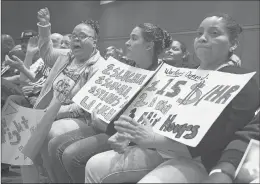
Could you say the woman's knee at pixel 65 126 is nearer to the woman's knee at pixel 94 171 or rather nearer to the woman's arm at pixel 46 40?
the woman's knee at pixel 94 171

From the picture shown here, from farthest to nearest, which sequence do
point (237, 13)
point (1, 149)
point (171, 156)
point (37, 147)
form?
point (237, 13)
point (1, 149)
point (37, 147)
point (171, 156)

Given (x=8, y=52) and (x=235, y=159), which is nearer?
(x=235, y=159)

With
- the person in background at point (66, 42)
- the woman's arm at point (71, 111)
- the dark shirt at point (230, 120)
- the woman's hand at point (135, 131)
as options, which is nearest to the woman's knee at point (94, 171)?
the woman's hand at point (135, 131)

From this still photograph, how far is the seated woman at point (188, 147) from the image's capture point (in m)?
1.37

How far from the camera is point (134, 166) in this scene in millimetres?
1528

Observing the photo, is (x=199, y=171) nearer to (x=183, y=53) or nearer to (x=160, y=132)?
(x=160, y=132)

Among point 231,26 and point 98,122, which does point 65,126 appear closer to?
point 98,122

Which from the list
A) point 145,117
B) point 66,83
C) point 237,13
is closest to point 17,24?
point 237,13

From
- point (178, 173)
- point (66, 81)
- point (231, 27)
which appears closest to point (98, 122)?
point (66, 81)

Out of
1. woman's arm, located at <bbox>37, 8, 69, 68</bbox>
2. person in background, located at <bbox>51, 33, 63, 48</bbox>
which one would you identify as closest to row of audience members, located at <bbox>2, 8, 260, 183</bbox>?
woman's arm, located at <bbox>37, 8, 69, 68</bbox>

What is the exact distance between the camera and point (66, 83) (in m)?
2.37

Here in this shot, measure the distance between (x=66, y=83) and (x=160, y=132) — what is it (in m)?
1.13

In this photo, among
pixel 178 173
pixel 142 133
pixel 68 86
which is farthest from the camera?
pixel 68 86

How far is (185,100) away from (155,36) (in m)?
0.70
